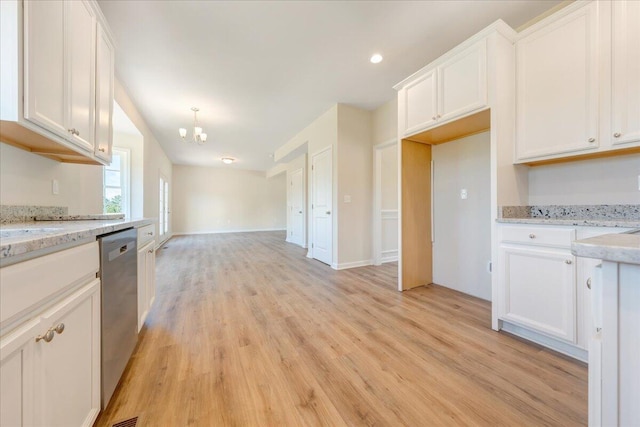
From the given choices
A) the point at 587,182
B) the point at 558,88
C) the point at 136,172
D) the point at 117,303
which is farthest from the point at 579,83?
the point at 136,172

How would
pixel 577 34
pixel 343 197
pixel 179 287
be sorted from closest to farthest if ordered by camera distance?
pixel 577 34 < pixel 179 287 < pixel 343 197

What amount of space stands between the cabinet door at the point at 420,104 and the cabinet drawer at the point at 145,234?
8.87 ft

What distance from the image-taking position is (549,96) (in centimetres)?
179

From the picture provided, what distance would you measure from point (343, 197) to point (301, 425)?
307cm

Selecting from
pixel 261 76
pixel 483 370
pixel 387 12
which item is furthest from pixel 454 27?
pixel 483 370

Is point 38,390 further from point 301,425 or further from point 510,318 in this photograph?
point 510,318

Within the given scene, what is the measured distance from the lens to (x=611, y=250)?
0.52 m

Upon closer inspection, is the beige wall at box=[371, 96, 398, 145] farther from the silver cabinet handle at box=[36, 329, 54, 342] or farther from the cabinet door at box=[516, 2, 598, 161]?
the silver cabinet handle at box=[36, 329, 54, 342]

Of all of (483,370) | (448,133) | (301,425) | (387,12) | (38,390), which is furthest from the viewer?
(448,133)

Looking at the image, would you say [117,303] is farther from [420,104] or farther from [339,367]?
[420,104]

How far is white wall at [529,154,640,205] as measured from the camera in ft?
5.34

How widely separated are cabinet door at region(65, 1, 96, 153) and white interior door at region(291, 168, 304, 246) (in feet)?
14.9

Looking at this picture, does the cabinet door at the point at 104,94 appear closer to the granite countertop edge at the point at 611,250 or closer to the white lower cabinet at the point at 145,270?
the white lower cabinet at the point at 145,270

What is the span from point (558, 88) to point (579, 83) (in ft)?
0.35
